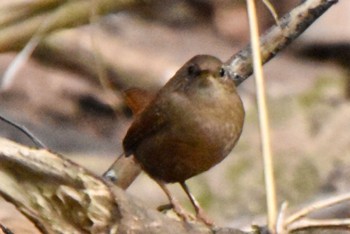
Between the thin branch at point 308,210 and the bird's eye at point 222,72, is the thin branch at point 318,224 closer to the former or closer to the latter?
the thin branch at point 308,210

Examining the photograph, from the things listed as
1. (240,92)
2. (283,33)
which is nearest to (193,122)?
(283,33)

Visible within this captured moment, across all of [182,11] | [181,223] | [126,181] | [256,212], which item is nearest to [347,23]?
[182,11]

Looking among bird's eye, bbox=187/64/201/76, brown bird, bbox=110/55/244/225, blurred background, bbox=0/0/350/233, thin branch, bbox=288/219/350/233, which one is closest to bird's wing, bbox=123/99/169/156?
brown bird, bbox=110/55/244/225

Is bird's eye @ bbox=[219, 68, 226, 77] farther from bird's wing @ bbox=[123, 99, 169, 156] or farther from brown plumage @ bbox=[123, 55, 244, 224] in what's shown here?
bird's wing @ bbox=[123, 99, 169, 156]

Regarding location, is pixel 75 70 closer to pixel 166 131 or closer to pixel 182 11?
pixel 182 11

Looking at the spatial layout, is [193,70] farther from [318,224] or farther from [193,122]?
[318,224]

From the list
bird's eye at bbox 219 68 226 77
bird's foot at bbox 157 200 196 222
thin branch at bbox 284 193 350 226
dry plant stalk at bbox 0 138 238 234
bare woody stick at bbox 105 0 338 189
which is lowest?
dry plant stalk at bbox 0 138 238 234

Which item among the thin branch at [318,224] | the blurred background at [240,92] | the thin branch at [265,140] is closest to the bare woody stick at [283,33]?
the thin branch at [265,140]
